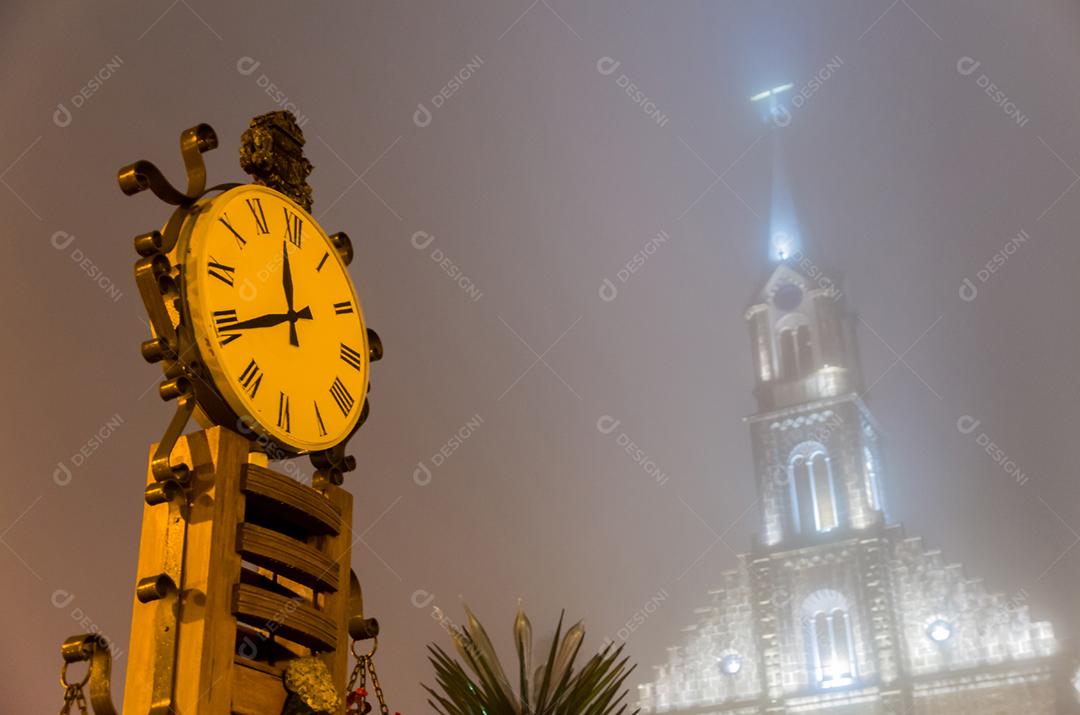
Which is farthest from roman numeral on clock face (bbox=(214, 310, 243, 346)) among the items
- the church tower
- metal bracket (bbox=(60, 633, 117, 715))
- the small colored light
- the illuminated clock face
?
the small colored light

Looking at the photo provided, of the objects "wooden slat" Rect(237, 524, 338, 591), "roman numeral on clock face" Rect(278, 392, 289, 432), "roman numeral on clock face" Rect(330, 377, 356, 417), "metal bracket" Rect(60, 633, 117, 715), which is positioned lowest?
"metal bracket" Rect(60, 633, 117, 715)

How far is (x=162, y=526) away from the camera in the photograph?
1.91m

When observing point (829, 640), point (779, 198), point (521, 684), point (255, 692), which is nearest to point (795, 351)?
point (779, 198)

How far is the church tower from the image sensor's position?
49.9 ft

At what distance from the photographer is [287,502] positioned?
2.07 meters

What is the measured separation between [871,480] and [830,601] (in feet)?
6.00

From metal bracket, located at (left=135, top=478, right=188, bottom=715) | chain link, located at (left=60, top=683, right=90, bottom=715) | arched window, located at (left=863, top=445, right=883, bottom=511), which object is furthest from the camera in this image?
arched window, located at (left=863, top=445, right=883, bottom=511)

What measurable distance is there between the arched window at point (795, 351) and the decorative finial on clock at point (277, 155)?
53.2 ft

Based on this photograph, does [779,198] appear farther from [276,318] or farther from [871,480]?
[276,318]

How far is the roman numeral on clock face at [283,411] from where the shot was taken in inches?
85.3

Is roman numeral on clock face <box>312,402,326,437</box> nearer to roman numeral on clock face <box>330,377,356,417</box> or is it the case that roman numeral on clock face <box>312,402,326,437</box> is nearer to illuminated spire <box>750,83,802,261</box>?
roman numeral on clock face <box>330,377,356,417</box>

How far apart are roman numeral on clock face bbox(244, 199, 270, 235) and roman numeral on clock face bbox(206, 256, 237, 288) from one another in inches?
6.1

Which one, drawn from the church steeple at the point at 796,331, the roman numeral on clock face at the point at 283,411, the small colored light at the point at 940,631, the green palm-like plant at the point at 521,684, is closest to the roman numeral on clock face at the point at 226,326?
the roman numeral on clock face at the point at 283,411

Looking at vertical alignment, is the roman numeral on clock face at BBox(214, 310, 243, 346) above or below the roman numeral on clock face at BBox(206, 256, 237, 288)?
below
